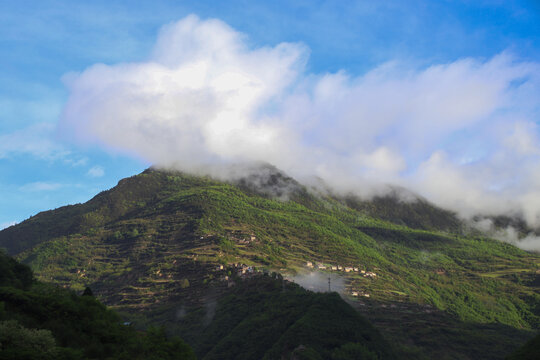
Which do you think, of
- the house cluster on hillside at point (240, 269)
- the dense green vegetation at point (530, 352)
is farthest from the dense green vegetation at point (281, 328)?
the dense green vegetation at point (530, 352)

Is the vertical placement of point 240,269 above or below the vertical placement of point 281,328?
above

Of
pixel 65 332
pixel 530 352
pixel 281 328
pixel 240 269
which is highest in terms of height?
pixel 240 269

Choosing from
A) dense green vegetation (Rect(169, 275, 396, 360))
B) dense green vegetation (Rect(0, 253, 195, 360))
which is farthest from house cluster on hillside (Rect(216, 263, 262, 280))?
dense green vegetation (Rect(0, 253, 195, 360))

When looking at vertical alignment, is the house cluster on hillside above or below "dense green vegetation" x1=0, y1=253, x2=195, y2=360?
above

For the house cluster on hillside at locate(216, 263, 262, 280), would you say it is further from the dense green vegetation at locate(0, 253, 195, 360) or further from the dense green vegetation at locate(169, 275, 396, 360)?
the dense green vegetation at locate(0, 253, 195, 360)

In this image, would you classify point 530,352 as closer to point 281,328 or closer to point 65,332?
point 281,328

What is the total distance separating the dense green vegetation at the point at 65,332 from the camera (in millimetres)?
39625

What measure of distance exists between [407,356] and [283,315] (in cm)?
3854

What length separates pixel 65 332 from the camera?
52312 mm

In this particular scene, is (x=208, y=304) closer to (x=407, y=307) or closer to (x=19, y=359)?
(x=407, y=307)

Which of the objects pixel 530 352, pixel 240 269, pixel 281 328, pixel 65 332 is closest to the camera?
pixel 65 332

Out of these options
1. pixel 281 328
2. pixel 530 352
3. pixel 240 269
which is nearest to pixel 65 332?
pixel 281 328

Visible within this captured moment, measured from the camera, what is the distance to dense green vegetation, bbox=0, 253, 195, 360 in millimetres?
39625

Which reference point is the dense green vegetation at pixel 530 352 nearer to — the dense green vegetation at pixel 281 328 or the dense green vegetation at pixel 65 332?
the dense green vegetation at pixel 281 328
